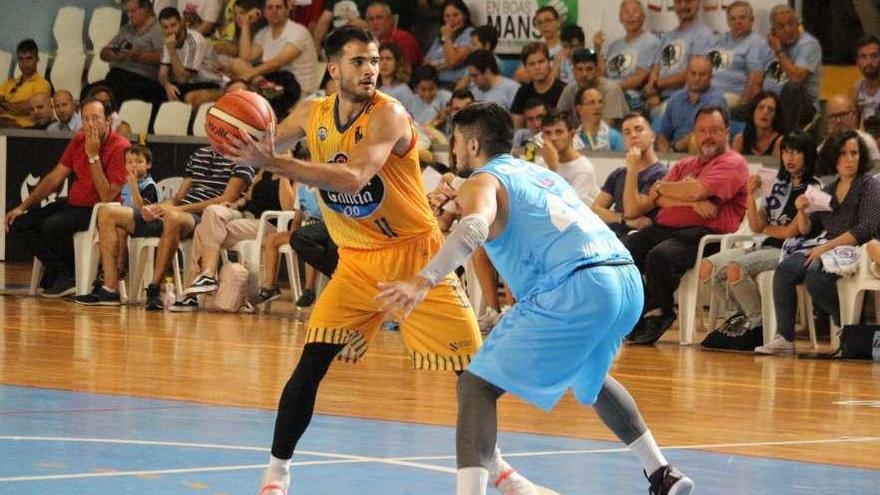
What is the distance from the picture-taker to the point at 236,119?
217 inches

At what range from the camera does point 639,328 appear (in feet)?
40.9

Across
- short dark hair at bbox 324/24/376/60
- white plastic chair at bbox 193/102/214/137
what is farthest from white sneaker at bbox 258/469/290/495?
white plastic chair at bbox 193/102/214/137

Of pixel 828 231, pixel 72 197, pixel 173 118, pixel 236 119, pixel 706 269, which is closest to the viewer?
pixel 236 119

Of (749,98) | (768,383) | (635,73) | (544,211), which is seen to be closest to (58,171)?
(635,73)

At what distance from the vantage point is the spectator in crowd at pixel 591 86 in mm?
14648

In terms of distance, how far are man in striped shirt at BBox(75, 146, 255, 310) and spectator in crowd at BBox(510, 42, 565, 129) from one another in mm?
2491

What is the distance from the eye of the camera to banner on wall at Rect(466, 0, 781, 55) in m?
15.3

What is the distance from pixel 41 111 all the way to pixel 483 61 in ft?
18.9

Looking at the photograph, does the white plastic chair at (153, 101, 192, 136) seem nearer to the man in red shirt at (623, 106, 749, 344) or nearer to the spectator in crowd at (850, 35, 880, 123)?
the man in red shirt at (623, 106, 749, 344)

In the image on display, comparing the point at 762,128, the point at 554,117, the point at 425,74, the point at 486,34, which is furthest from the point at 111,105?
the point at 762,128

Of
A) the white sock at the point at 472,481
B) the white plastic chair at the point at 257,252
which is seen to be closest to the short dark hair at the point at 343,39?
the white sock at the point at 472,481

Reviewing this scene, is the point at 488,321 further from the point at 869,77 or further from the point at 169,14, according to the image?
the point at 169,14

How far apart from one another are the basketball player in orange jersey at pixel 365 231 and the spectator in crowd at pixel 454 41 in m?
10.3

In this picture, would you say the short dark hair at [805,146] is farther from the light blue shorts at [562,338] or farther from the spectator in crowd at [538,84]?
the light blue shorts at [562,338]
